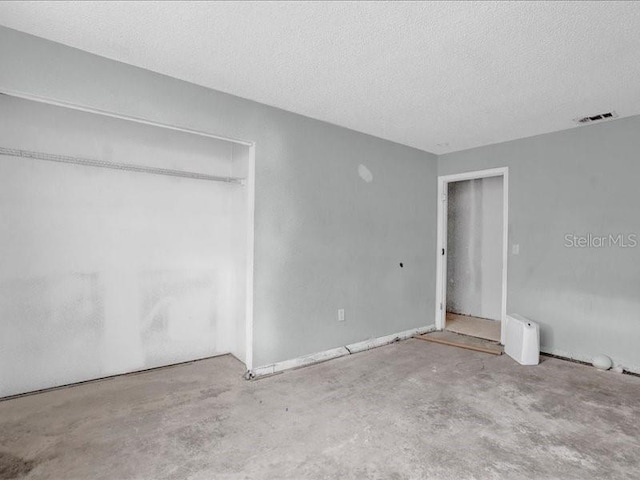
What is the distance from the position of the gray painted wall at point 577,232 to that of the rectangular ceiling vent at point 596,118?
12 cm

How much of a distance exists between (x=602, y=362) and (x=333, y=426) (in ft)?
9.66

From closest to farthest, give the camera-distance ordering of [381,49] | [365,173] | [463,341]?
[381,49], [365,173], [463,341]

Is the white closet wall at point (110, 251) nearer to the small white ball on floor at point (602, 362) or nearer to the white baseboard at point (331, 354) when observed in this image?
the white baseboard at point (331, 354)

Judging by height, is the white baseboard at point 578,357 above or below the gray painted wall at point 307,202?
below

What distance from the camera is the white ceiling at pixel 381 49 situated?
185 cm

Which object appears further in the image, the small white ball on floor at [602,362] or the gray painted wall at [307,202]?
the small white ball on floor at [602,362]

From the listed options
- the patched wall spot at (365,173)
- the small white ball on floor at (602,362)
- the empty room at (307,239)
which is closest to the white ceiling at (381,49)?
the empty room at (307,239)

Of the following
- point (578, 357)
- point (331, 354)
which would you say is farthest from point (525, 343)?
point (331, 354)

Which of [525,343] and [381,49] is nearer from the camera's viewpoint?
[381,49]

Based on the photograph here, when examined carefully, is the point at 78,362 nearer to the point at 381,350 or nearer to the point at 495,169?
the point at 381,350

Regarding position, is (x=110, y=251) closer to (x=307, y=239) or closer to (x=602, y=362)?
(x=307, y=239)

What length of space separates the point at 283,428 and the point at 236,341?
156cm

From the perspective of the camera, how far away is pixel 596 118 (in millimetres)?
3377

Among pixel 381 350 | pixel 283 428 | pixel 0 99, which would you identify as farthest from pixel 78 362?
pixel 381 350
